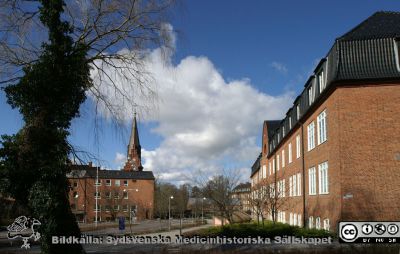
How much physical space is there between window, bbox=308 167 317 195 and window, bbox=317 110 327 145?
2964 mm

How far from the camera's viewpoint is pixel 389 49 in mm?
20484

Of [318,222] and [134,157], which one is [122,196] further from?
[318,222]

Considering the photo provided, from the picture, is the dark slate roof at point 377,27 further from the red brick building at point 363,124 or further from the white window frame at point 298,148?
the white window frame at point 298,148

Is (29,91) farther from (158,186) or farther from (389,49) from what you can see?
(158,186)

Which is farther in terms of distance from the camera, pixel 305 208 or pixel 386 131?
pixel 305 208

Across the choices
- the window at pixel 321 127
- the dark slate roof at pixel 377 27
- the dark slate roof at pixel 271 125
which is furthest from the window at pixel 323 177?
the dark slate roof at pixel 271 125

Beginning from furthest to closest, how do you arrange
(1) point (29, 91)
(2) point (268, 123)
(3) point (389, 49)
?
1. (2) point (268, 123)
2. (3) point (389, 49)
3. (1) point (29, 91)

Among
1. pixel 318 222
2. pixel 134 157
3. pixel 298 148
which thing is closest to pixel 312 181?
pixel 318 222

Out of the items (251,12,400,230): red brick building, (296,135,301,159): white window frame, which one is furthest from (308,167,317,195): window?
(296,135,301,159): white window frame

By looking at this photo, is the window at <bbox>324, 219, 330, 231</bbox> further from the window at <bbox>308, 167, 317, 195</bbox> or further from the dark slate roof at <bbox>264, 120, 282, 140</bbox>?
the dark slate roof at <bbox>264, 120, 282, 140</bbox>

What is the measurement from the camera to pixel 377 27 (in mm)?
22312

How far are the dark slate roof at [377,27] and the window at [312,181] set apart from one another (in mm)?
8992

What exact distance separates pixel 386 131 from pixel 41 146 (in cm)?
1485

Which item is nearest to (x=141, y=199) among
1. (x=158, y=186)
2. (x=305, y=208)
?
(x=158, y=186)
